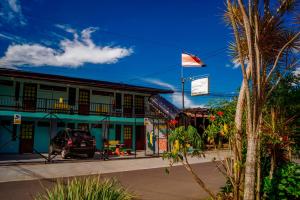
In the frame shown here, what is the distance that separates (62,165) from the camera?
1550 centimetres

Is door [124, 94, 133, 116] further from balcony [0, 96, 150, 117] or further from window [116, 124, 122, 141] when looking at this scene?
window [116, 124, 122, 141]

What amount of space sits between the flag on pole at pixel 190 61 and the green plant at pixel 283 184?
22251 millimetres

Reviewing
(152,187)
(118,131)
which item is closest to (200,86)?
(118,131)

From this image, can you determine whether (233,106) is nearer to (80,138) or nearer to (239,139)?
(239,139)

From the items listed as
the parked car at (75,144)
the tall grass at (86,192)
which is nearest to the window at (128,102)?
the parked car at (75,144)

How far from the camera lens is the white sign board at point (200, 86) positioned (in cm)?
3294

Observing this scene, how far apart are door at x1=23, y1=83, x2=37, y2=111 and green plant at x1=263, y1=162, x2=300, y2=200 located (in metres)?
21.9

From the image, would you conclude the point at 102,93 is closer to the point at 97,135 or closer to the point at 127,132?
the point at 97,135

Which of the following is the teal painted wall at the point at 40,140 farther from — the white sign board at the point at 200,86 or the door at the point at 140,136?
the white sign board at the point at 200,86

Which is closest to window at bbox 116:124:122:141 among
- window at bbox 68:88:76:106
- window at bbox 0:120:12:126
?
window at bbox 68:88:76:106

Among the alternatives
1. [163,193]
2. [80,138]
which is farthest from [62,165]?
[163,193]

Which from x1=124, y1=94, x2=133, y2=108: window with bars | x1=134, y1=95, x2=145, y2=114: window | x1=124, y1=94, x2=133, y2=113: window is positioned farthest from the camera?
x1=134, y1=95, x2=145, y2=114: window

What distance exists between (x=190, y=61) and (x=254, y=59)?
23229 mm

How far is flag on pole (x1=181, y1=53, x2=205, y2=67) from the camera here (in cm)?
2812
